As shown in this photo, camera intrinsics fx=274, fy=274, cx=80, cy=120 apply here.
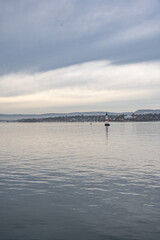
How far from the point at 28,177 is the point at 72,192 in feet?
20.3

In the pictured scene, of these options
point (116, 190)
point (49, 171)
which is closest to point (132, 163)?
point (49, 171)

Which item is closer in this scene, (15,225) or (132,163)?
(15,225)

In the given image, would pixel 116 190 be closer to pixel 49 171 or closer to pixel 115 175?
pixel 115 175

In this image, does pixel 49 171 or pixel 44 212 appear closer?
pixel 44 212

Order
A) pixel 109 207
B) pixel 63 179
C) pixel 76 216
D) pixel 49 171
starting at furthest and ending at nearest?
pixel 49 171 < pixel 63 179 < pixel 109 207 < pixel 76 216

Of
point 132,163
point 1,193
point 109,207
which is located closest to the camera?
point 109,207

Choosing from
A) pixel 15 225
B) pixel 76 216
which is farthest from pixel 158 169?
pixel 15 225

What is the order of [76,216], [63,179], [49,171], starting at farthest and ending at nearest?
1. [49,171]
2. [63,179]
3. [76,216]

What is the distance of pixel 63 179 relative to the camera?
22.0 metres

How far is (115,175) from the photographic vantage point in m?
23.2

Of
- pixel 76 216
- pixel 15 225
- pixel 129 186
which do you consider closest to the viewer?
pixel 15 225

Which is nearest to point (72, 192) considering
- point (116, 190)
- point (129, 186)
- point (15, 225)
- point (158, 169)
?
point (116, 190)

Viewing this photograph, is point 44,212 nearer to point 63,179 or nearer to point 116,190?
point 116,190

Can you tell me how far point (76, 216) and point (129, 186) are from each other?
6717 mm
